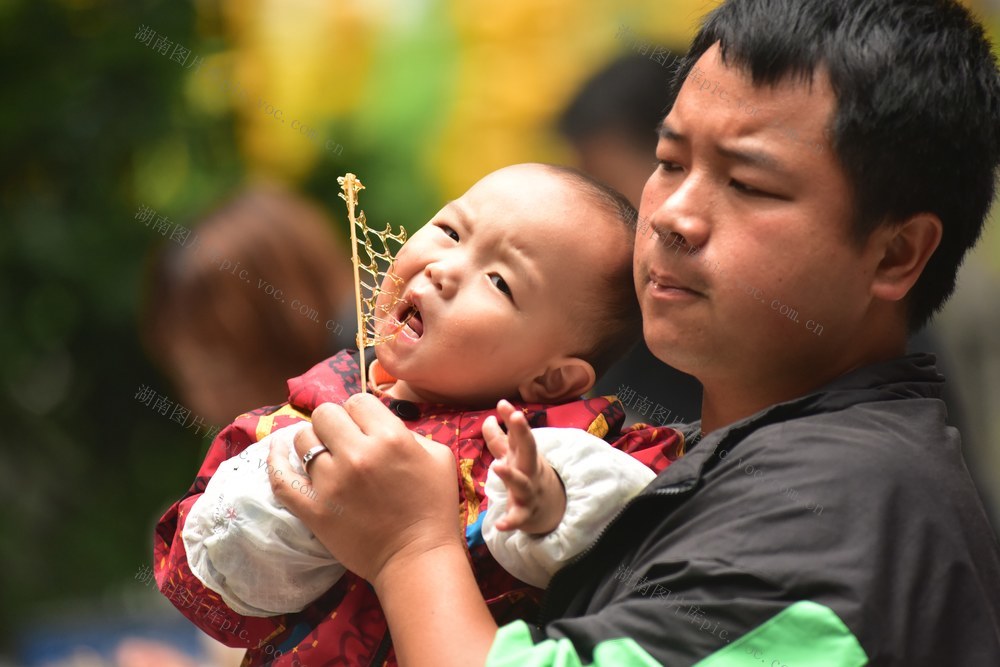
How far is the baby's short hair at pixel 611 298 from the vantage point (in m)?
1.86

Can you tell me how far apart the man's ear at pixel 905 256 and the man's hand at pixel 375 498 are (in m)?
0.58

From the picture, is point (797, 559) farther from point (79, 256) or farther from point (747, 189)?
point (79, 256)

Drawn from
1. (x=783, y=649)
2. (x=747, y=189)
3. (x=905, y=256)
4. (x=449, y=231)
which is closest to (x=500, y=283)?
(x=449, y=231)

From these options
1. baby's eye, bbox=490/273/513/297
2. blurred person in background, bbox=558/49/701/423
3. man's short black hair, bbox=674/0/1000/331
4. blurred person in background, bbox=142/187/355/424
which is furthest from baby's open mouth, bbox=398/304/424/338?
blurred person in background, bbox=142/187/355/424

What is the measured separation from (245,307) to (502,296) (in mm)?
1425

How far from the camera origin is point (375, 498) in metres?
1.57

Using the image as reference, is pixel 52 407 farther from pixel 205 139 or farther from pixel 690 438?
pixel 690 438

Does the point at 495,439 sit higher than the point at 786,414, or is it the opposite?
the point at 786,414

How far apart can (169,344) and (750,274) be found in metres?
1.98

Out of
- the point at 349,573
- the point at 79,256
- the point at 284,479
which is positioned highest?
the point at 284,479

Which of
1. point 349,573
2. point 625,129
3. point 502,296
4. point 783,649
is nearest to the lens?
point 783,649

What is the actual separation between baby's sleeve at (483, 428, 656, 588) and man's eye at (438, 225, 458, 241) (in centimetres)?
41

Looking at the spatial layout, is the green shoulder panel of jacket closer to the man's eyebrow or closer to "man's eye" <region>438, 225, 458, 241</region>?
the man's eyebrow

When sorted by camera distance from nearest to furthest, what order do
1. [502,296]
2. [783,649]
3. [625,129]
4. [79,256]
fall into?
[783,649] → [502,296] → [625,129] → [79,256]
